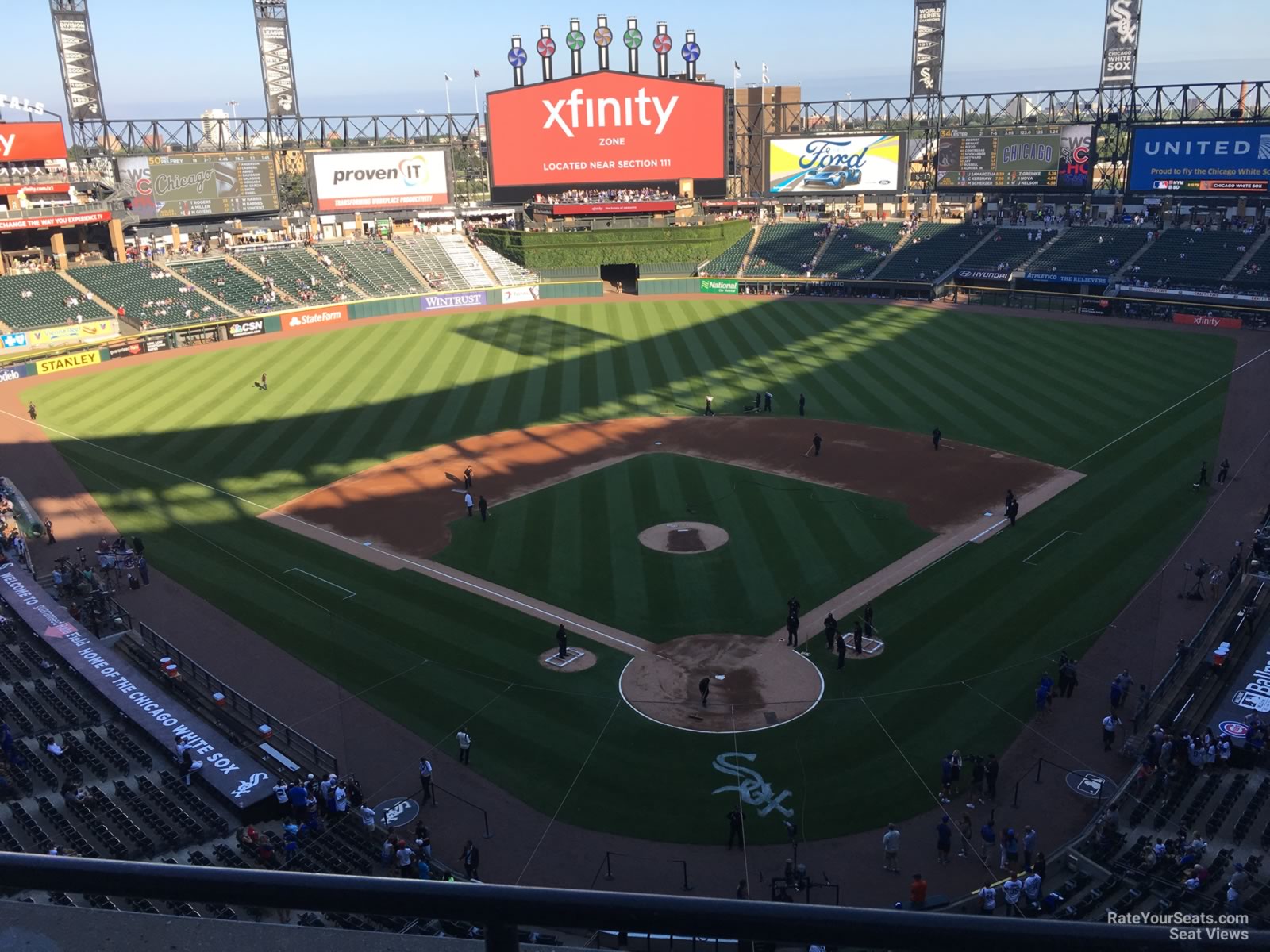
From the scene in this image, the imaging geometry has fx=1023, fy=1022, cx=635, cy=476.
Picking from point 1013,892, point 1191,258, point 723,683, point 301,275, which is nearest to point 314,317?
point 301,275

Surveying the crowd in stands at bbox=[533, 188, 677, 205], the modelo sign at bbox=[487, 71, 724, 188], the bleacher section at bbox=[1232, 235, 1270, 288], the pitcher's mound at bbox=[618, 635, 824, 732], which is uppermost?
the modelo sign at bbox=[487, 71, 724, 188]

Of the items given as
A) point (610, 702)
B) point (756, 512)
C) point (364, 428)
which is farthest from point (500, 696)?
point (364, 428)

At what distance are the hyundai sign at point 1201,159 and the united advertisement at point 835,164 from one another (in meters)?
20.2

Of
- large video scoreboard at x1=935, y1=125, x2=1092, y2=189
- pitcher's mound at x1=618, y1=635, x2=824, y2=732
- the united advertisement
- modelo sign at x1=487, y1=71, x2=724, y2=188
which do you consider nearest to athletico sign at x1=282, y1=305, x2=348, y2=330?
modelo sign at x1=487, y1=71, x2=724, y2=188

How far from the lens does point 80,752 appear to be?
2131 centimetres

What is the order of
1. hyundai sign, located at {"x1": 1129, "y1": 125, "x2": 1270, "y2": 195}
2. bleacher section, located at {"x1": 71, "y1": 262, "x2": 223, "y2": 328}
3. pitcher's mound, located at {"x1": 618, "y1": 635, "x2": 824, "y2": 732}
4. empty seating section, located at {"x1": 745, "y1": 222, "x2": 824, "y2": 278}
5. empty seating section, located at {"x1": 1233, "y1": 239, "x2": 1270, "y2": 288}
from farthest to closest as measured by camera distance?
empty seating section, located at {"x1": 745, "y1": 222, "x2": 824, "y2": 278}, hyundai sign, located at {"x1": 1129, "y1": 125, "x2": 1270, "y2": 195}, bleacher section, located at {"x1": 71, "y1": 262, "x2": 223, "y2": 328}, empty seating section, located at {"x1": 1233, "y1": 239, "x2": 1270, "y2": 288}, pitcher's mound, located at {"x1": 618, "y1": 635, "x2": 824, "y2": 732}

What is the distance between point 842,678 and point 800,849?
6.44 meters

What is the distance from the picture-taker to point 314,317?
75.0 metres

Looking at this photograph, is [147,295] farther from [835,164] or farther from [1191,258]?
[1191,258]

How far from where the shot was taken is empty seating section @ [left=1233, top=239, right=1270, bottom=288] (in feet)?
213

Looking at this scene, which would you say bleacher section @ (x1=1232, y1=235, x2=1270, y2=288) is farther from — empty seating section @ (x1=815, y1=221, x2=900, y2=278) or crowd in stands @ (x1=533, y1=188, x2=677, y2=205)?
crowd in stands @ (x1=533, y1=188, x2=677, y2=205)

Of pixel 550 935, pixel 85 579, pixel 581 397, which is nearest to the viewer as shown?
pixel 550 935

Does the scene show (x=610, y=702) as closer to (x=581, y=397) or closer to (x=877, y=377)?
(x=581, y=397)

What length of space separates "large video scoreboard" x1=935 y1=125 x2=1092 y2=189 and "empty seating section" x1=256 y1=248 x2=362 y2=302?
49345mm
